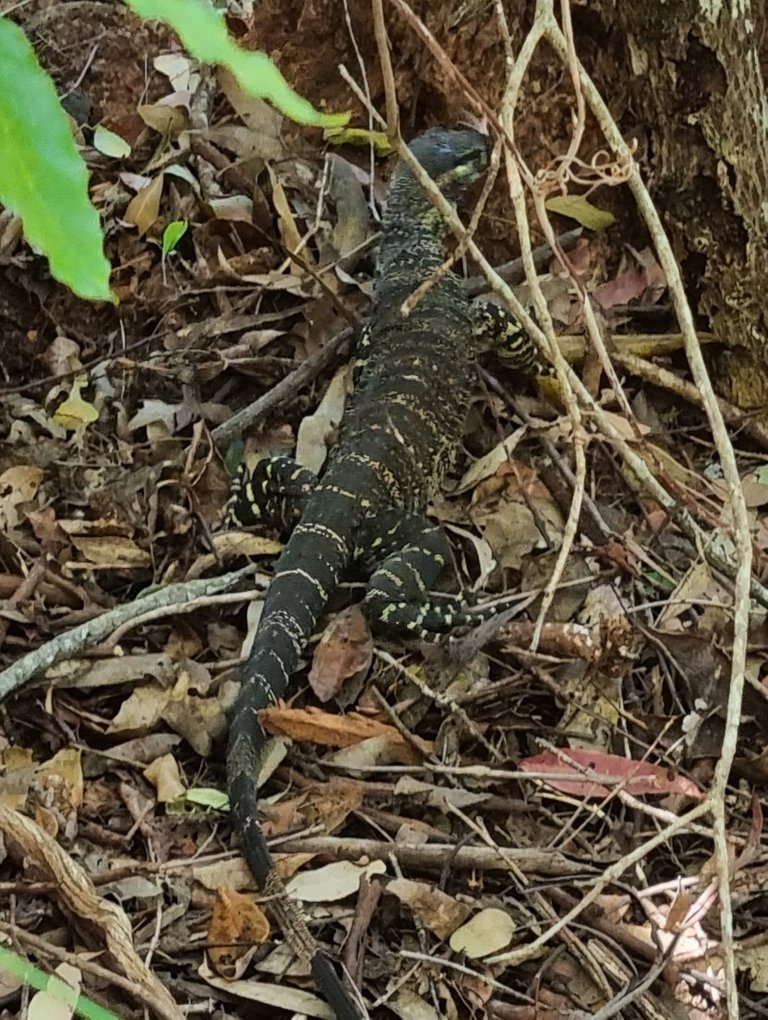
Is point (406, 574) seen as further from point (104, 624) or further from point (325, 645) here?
point (104, 624)

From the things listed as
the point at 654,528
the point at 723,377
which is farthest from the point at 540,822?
the point at 723,377

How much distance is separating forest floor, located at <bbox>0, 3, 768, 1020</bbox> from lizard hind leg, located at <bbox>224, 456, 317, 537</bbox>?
3.8 inches

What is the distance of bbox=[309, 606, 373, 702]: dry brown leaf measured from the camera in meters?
3.38

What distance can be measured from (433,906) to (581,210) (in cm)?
292

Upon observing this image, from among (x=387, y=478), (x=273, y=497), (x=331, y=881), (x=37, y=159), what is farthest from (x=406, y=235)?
(x=37, y=159)

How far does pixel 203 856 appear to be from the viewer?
287 centimetres

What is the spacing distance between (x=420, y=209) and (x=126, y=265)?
1289 mm

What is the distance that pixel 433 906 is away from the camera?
275 cm

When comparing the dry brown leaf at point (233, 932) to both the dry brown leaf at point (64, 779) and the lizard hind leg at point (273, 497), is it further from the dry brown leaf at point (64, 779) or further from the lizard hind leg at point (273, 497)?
the lizard hind leg at point (273, 497)

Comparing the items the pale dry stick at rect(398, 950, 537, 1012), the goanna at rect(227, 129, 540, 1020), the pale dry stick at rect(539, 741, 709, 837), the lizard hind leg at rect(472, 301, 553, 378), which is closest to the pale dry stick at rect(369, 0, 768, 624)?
the goanna at rect(227, 129, 540, 1020)

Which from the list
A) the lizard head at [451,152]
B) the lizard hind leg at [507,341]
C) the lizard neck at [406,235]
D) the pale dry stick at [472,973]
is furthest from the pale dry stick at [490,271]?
the lizard head at [451,152]

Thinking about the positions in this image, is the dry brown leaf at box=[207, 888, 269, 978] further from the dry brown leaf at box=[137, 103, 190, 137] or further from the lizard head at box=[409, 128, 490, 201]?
the dry brown leaf at box=[137, 103, 190, 137]

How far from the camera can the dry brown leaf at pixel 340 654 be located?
3.38 meters

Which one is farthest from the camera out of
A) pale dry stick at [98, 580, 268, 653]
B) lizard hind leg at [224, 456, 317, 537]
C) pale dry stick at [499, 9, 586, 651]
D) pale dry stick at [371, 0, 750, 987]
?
lizard hind leg at [224, 456, 317, 537]
